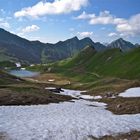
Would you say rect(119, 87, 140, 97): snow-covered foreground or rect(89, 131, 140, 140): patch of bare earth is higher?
rect(119, 87, 140, 97): snow-covered foreground

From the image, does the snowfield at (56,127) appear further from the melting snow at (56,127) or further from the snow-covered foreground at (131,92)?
the snow-covered foreground at (131,92)

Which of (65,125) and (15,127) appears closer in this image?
(15,127)

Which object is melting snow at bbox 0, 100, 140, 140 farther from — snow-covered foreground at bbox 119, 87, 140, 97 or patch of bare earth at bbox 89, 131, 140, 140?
snow-covered foreground at bbox 119, 87, 140, 97

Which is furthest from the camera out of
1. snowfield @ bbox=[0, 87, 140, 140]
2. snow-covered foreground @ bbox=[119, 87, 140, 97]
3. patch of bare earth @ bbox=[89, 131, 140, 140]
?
snow-covered foreground @ bbox=[119, 87, 140, 97]

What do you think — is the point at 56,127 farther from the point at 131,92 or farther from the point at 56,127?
the point at 131,92

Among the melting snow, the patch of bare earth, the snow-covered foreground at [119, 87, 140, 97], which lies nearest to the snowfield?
the melting snow

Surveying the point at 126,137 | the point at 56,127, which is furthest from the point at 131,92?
the point at 126,137

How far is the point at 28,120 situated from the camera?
3241cm

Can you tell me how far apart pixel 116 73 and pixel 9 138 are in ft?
548

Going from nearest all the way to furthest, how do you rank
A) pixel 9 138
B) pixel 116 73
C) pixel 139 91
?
pixel 9 138 < pixel 139 91 < pixel 116 73

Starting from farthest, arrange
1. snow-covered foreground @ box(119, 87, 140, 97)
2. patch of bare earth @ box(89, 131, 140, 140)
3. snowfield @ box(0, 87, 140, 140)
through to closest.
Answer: snow-covered foreground @ box(119, 87, 140, 97) < snowfield @ box(0, 87, 140, 140) < patch of bare earth @ box(89, 131, 140, 140)

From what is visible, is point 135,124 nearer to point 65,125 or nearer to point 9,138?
point 65,125

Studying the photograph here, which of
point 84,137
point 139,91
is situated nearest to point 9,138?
point 84,137

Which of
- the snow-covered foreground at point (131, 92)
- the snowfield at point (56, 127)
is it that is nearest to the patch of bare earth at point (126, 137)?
the snowfield at point (56, 127)
